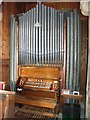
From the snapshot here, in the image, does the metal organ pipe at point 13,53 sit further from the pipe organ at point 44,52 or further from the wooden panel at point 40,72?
the wooden panel at point 40,72

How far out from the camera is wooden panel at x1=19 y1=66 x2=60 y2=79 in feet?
13.9

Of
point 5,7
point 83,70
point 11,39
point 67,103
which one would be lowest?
point 67,103

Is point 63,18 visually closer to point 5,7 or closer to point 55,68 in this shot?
point 55,68

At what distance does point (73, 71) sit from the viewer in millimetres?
4062

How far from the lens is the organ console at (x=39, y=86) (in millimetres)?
4094

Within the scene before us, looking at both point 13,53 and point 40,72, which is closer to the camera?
point 40,72

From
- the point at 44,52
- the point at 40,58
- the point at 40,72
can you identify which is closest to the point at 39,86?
the point at 40,72

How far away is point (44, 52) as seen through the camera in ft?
13.8

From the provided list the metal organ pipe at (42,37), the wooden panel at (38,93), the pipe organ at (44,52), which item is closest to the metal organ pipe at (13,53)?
the pipe organ at (44,52)

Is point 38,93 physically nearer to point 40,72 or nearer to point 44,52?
point 40,72

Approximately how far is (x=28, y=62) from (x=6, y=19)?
1145 mm

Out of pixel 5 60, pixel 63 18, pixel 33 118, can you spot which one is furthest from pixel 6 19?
pixel 33 118

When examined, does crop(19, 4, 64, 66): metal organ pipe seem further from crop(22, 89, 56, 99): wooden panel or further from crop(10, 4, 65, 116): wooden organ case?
crop(22, 89, 56, 99): wooden panel

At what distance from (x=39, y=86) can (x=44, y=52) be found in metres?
0.74
